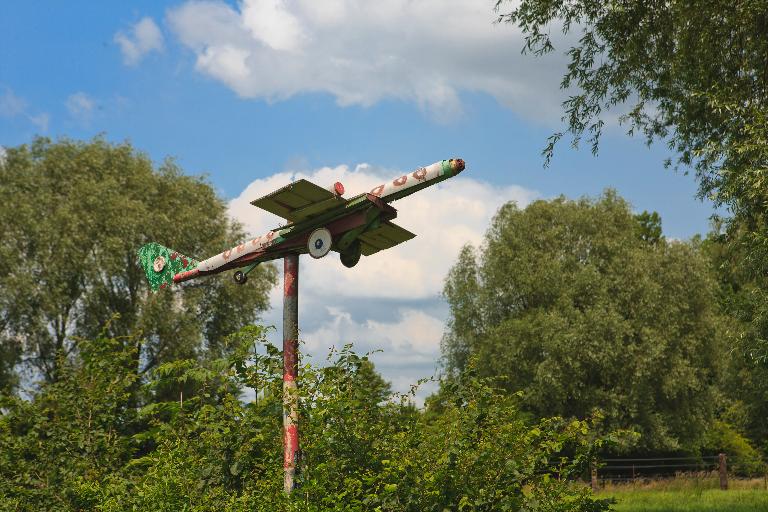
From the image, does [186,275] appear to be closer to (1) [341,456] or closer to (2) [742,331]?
(1) [341,456]

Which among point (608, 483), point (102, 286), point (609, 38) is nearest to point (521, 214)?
point (608, 483)

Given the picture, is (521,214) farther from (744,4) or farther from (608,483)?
(744,4)

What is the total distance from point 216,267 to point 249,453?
2359 mm

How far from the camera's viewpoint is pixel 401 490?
21.7 ft

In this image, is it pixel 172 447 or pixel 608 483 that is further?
pixel 608 483

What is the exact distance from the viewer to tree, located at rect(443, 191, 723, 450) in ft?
94.9

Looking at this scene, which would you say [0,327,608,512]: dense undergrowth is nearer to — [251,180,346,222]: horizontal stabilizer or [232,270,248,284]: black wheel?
[232,270,248,284]: black wheel

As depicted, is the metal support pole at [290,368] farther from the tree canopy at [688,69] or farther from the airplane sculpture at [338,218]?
the tree canopy at [688,69]

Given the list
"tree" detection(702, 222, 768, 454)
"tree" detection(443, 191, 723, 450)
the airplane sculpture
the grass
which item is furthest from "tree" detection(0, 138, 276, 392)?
the airplane sculpture

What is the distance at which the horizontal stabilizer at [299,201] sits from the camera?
26.1ft

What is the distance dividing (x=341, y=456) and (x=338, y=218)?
2.45 m

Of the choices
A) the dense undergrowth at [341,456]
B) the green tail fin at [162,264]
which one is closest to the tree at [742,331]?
the dense undergrowth at [341,456]

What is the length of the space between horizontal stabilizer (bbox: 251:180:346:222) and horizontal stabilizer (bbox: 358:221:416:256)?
53cm

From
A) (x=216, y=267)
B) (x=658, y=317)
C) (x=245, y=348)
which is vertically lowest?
(x=245, y=348)
